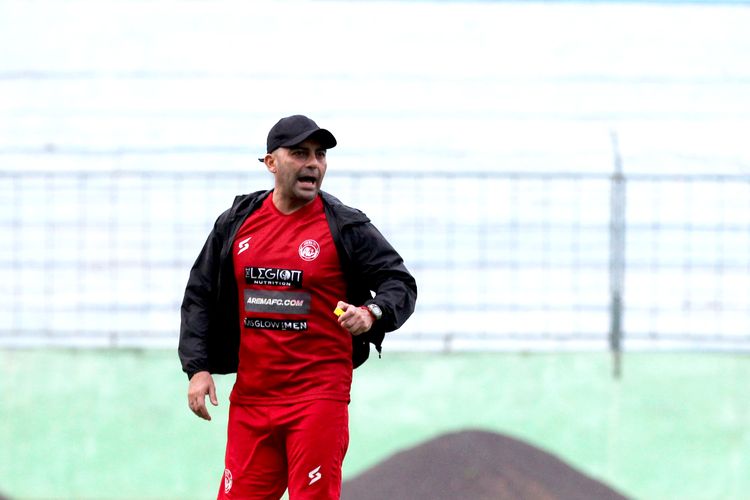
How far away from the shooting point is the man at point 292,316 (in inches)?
171

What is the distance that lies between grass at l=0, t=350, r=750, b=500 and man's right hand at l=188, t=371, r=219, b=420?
2.97m

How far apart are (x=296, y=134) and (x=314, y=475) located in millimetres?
1150

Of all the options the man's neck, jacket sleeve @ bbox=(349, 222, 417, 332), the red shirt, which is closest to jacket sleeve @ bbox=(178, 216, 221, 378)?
the red shirt

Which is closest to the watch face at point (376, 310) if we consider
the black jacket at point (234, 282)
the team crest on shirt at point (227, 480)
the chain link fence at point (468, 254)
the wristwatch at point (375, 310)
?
the wristwatch at point (375, 310)

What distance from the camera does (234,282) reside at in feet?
14.8

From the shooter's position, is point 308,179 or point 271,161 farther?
point 271,161


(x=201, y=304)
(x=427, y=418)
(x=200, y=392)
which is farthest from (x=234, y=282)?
(x=427, y=418)

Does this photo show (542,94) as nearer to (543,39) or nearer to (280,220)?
(543,39)

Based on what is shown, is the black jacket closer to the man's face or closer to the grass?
the man's face

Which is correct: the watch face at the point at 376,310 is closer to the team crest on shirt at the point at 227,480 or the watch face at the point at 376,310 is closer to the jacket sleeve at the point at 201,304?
the jacket sleeve at the point at 201,304

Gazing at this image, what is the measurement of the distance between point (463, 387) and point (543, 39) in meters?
2.53

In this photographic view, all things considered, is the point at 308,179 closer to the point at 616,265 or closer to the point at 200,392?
the point at 200,392

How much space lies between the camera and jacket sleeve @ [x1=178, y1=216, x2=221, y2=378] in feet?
14.7

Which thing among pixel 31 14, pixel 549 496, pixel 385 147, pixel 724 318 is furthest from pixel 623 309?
pixel 31 14
